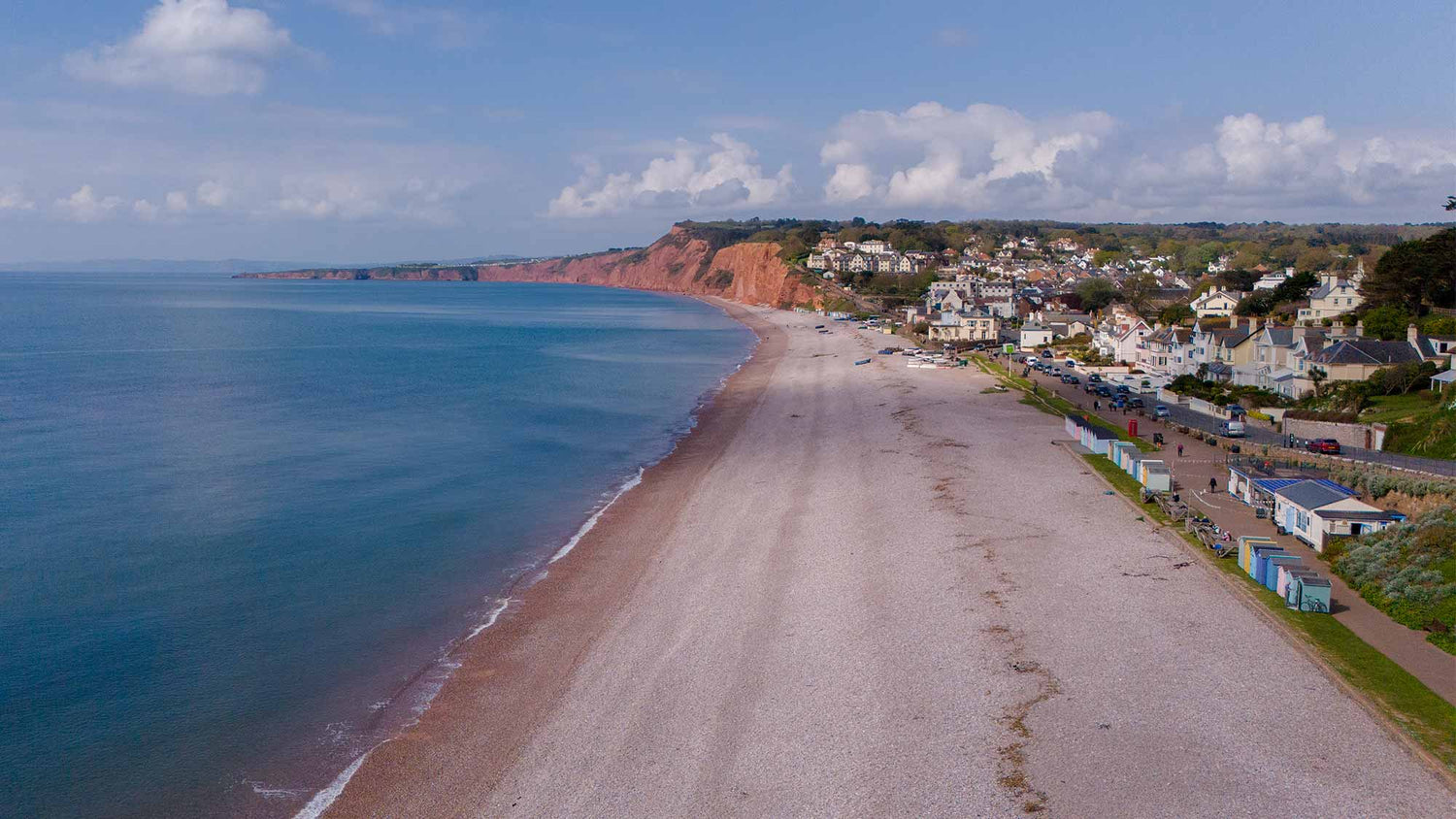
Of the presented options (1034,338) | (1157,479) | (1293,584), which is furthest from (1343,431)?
(1034,338)

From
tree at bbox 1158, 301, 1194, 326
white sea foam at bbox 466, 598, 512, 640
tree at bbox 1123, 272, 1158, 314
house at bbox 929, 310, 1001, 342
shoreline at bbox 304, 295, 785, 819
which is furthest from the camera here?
tree at bbox 1123, 272, 1158, 314

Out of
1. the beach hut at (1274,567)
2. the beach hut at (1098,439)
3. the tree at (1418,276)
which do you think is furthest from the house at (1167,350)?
the beach hut at (1274,567)

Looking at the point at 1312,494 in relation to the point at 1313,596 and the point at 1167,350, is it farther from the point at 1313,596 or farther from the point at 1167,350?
the point at 1167,350

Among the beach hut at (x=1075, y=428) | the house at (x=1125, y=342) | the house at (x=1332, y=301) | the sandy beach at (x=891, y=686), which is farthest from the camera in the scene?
the house at (x=1125, y=342)

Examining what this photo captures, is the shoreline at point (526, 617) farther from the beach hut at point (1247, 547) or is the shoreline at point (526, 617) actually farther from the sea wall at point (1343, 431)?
the sea wall at point (1343, 431)

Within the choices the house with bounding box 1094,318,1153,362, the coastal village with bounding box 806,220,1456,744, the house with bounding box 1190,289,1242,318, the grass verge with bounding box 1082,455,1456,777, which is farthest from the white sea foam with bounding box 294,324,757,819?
the house with bounding box 1190,289,1242,318

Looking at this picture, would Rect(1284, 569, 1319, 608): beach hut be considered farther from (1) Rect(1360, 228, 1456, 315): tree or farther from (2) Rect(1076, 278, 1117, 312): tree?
(2) Rect(1076, 278, 1117, 312): tree
